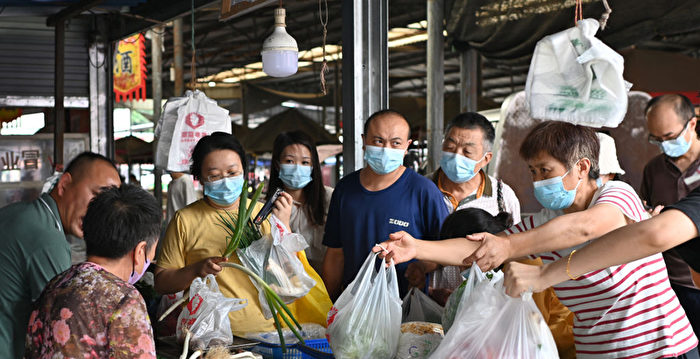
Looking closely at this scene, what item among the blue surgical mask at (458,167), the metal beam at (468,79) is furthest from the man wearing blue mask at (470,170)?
the metal beam at (468,79)

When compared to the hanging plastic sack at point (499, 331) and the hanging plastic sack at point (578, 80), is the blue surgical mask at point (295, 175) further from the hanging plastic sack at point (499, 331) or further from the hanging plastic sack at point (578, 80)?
the hanging plastic sack at point (499, 331)

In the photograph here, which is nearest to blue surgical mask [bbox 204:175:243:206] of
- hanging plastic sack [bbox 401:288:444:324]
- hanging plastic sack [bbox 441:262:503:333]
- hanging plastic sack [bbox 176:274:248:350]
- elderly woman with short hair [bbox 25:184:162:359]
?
hanging plastic sack [bbox 176:274:248:350]

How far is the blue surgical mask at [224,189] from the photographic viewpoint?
2.92 m

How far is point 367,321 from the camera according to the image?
213 cm

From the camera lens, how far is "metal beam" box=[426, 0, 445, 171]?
22.8ft

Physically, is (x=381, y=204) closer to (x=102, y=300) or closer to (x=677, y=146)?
(x=102, y=300)

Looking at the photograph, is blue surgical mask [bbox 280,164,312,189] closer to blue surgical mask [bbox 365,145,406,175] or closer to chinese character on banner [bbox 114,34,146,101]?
blue surgical mask [bbox 365,145,406,175]

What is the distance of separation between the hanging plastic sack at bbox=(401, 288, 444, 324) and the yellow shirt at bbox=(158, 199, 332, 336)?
0.36 m

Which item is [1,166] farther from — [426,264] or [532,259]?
[532,259]

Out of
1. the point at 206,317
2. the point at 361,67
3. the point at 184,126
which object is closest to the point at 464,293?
the point at 206,317

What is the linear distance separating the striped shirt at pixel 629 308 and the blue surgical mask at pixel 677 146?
71.1 inches

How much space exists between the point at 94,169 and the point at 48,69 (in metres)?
5.65

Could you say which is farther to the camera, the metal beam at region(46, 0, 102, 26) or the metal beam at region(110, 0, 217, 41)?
the metal beam at region(46, 0, 102, 26)

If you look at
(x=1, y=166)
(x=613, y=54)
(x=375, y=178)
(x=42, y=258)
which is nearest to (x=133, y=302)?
(x=42, y=258)
